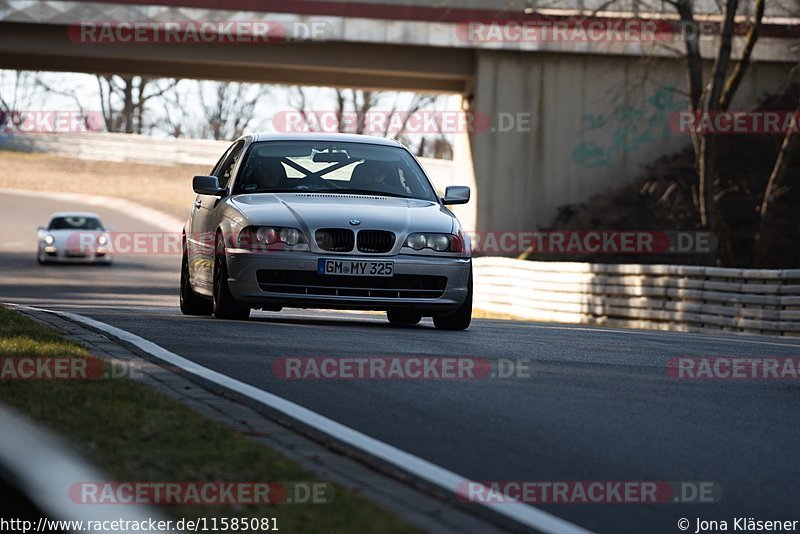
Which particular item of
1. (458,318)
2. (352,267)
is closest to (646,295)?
(458,318)

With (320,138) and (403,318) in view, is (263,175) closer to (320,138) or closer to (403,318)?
(320,138)

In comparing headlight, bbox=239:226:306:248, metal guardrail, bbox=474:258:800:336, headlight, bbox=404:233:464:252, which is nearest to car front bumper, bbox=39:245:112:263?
metal guardrail, bbox=474:258:800:336

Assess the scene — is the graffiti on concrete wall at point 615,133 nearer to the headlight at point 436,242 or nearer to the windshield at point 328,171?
the windshield at point 328,171

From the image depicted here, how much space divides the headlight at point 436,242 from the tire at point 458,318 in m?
0.32

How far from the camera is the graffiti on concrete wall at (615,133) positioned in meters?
36.8

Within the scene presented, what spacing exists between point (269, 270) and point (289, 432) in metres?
5.31

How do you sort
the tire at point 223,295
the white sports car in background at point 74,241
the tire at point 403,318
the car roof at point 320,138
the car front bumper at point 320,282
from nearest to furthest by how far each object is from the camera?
the car front bumper at point 320,282
the tire at point 223,295
the car roof at point 320,138
the tire at point 403,318
the white sports car in background at point 74,241

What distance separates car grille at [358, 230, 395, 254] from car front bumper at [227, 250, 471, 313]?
0.24ft

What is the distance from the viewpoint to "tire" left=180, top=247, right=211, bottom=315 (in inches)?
543

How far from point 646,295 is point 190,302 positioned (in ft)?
37.1

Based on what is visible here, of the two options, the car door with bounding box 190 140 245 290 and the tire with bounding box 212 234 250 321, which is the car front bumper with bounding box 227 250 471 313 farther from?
the car door with bounding box 190 140 245 290

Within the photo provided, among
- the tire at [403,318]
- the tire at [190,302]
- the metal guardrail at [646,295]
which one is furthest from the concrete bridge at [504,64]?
the tire at [403,318]

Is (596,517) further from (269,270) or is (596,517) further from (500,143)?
(500,143)

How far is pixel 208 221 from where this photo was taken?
13102 mm
